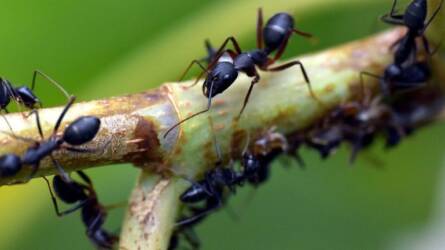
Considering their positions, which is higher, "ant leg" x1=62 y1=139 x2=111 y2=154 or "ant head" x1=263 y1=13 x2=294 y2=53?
"ant leg" x1=62 y1=139 x2=111 y2=154

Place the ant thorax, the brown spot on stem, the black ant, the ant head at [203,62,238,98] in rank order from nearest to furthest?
the brown spot on stem
the ant head at [203,62,238,98]
the black ant
the ant thorax

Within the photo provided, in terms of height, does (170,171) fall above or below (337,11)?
above

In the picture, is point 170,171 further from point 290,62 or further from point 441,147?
point 441,147

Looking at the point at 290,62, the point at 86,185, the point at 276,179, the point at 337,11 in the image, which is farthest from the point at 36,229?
the point at 337,11

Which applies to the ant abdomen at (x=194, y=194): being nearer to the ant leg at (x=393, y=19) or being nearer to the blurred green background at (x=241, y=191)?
the blurred green background at (x=241, y=191)

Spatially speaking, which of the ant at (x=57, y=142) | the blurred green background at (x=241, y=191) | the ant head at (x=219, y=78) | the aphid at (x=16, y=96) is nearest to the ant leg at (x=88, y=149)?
the ant at (x=57, y=142)

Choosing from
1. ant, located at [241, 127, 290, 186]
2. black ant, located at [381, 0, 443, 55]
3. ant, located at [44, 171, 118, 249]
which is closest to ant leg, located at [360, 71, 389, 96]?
black ant, located at [381, 0, 443, 55]

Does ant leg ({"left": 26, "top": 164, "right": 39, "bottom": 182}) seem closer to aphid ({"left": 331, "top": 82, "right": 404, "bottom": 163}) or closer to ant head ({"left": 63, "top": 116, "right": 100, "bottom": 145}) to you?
ant head ({"left": 63, "top": 116, "right": 100, "bottom": 145})
